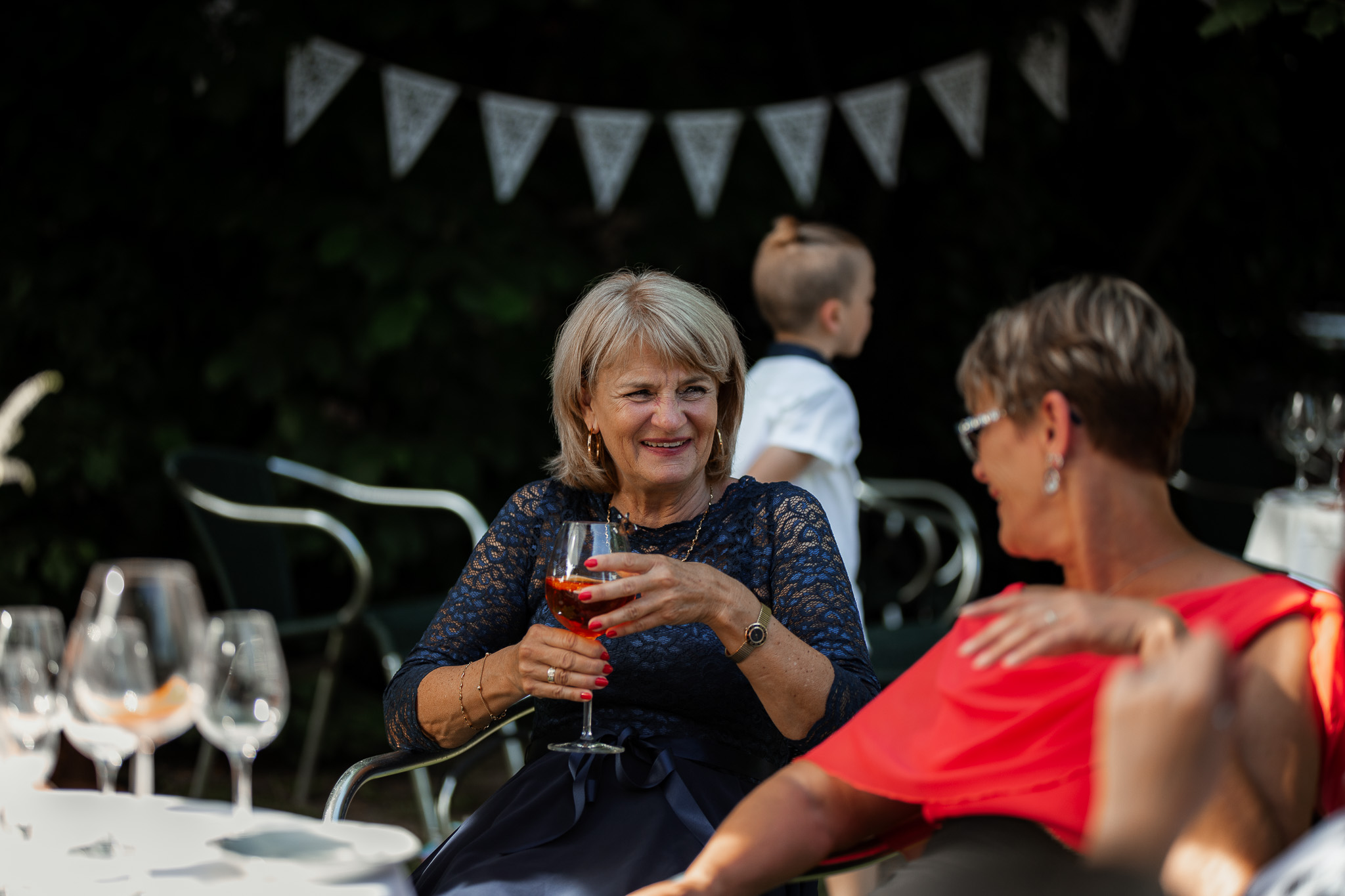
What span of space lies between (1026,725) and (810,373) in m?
1.82

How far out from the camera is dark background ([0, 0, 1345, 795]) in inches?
164

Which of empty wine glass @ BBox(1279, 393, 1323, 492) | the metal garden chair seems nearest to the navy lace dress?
the metal garden chair

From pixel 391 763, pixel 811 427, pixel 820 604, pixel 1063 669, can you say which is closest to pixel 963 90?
pixel 811 427

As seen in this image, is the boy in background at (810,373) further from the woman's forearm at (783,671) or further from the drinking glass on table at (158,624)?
the drinking glass on table at (158,624)

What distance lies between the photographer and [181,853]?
1.16m

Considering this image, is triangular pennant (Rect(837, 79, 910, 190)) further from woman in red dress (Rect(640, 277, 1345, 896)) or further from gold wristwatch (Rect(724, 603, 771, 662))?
woman in red dress (Rect(640, 277, 1345, 896))

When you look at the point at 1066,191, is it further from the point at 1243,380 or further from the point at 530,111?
the point at 530,111

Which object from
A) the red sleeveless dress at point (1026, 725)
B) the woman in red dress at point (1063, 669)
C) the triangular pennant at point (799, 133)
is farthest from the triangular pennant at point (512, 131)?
the red sleeveless dress at point (1026, 725)

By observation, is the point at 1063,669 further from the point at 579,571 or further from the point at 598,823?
the point at 598,823

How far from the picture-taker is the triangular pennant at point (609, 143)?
4465mm

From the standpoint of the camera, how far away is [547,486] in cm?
213

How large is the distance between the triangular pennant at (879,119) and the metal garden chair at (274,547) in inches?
78.2

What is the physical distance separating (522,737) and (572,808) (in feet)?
3.20

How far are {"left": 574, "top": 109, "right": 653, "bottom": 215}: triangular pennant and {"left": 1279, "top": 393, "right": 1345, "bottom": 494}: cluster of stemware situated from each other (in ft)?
7.61
